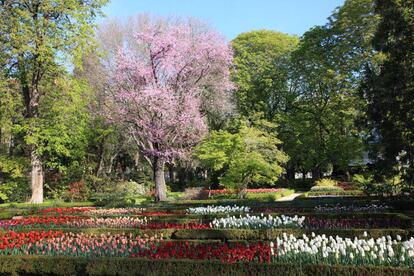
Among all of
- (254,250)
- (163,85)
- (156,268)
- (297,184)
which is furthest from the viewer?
(297,184)

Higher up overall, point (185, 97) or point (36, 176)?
point (185, 97)

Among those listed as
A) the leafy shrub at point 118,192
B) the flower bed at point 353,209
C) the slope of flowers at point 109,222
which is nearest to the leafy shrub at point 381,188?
the flower bed at point 353,209

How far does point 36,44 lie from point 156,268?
57.7ft

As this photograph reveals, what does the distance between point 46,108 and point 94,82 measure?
203 inches

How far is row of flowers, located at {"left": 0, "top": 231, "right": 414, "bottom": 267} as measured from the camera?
617 centimetres

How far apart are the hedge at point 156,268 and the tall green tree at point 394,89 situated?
9.82 metres

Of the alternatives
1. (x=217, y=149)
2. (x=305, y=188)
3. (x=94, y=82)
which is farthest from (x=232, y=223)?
(x=305, y=188)

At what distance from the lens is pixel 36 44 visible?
2077cm

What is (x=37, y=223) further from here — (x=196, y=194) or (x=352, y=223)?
(x=196, y=194)

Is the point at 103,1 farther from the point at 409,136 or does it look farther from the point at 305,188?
the point at 305,188

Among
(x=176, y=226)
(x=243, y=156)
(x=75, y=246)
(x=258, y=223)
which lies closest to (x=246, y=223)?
(x=258, y=223)

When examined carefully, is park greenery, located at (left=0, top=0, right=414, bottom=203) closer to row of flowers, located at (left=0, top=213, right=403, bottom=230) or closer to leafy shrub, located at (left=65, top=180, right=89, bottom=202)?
leafy shrub, located at (left=65, top=180, right=89, bottom=202)

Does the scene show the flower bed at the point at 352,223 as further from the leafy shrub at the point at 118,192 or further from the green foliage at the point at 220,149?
the leafy shrub at the point at 118,192

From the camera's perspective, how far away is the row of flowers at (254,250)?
20.2 ft
